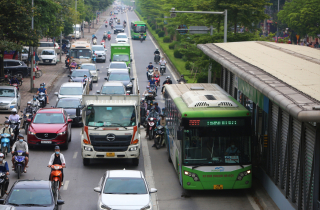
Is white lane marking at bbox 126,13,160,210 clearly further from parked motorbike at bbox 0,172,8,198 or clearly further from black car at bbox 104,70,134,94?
black car at bbox 104,70,134,94

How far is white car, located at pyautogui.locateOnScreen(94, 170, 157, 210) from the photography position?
40.5 ft

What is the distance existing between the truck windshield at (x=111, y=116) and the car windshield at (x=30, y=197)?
6055 millimetres

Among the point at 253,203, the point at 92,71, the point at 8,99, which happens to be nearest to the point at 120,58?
the point at 92,71

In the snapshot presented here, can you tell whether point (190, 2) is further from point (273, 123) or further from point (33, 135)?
point (273, 123)

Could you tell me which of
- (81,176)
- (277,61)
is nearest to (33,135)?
(81,176)

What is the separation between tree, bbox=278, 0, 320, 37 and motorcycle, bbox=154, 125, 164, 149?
42912 millimetres

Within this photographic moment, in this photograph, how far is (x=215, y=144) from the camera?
47.1 feet

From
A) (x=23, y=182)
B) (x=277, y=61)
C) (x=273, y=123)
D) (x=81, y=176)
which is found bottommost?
(x=81, y=176)

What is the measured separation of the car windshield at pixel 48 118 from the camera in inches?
855

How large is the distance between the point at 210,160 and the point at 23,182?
5251 millimetres

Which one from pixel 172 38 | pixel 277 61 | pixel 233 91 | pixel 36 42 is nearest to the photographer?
pixel 277 61

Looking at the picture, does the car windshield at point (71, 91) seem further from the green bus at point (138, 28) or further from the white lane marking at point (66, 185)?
the green bus at point (138, 28)

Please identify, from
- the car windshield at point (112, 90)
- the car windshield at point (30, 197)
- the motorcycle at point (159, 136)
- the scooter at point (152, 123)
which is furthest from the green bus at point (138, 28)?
the car windshield at point (30, 197)

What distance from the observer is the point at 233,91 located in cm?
1931
